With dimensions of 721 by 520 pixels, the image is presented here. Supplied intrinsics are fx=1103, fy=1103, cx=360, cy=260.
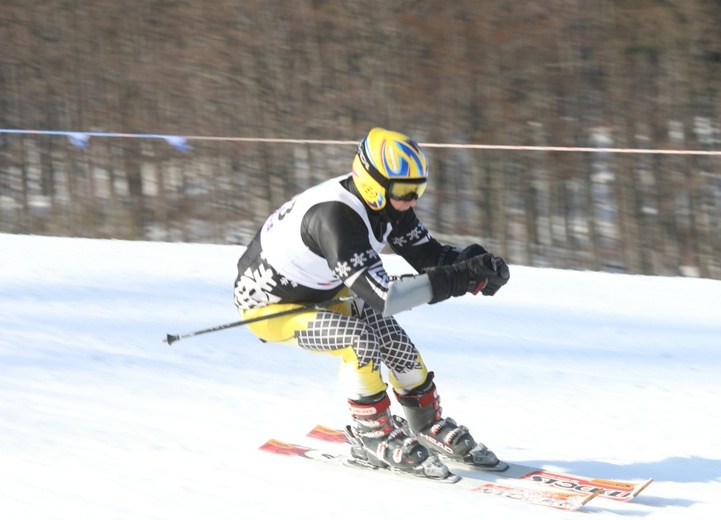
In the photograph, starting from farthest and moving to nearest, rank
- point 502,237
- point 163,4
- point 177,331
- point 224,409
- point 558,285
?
point 163,4
point 502,237
point 558,285
point 177,331
point 224,409

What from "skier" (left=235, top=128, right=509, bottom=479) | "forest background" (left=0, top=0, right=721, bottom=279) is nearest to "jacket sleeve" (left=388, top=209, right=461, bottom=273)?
"skier" (left=235, top=128, right=509, bottom=479)

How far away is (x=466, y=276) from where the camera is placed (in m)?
4.03

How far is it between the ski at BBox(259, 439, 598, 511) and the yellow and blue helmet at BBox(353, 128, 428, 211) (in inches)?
41.6

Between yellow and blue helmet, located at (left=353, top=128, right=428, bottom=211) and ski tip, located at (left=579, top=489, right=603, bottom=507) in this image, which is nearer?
ski tip, located at (left=579, top=489, right=603, bottom=507)

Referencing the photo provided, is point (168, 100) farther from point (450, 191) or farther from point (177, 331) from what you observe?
point (177, 331)

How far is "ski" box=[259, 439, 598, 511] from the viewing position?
394cm

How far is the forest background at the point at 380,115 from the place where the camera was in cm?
A: 862

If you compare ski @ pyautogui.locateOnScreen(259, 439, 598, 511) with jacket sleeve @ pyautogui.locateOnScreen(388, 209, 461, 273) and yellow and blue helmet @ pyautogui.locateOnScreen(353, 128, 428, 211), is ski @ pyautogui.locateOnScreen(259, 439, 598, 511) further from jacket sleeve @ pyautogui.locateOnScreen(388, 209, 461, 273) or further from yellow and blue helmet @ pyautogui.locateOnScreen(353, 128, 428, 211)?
yellow and blue helmet @ pyautogui.locateOnScreen(353, 128, 428, 211)

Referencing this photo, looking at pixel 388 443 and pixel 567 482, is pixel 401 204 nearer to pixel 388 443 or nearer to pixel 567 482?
pixel 388 443

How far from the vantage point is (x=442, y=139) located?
30.8ft

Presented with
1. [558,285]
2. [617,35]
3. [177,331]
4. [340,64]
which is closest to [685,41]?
[617,35]

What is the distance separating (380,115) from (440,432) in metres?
5.61

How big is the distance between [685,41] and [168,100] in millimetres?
4812

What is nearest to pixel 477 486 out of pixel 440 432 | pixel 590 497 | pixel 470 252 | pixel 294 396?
pixel 440 432
